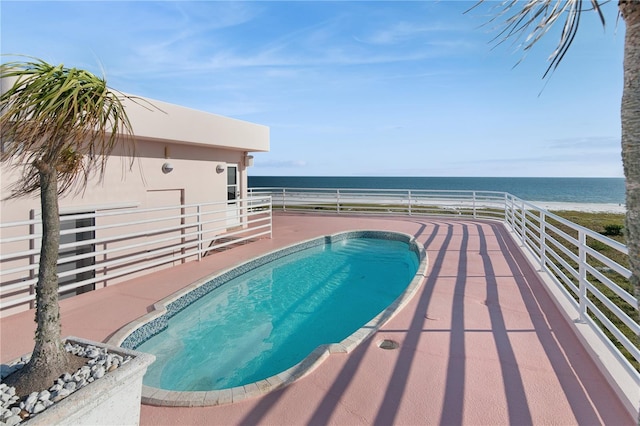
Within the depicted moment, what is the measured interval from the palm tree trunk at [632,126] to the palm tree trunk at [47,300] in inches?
116

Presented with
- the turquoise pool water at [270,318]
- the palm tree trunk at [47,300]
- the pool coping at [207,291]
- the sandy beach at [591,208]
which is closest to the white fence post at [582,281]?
the pool coping at [207,291]

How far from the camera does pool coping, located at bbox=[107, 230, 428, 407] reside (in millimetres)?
2594

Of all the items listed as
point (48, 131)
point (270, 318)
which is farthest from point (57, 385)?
point (270, 318)

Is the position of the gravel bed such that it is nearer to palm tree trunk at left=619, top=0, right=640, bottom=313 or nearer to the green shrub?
palm tree trunk at left=619, top=0, right=640, bottom=313

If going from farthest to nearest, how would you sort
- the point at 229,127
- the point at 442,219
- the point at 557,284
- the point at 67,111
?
the point at 442,219
the point at 229,127
the point at 557,284
the point at 67,111

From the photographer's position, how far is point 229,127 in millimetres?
8680

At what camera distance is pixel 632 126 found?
50.9 inches

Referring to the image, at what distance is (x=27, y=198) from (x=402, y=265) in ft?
22.5

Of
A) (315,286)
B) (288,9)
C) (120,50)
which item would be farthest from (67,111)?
(288,9)

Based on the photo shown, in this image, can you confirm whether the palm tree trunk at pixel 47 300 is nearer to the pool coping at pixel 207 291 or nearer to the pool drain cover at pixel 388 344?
the pool coping at pixel 207 291

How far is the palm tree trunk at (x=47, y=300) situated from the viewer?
2.11m

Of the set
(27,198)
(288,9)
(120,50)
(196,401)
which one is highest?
(288,9)

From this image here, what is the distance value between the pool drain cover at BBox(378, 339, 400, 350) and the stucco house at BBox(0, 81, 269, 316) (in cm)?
377

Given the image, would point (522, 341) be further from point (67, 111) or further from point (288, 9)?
point (288, 9)
